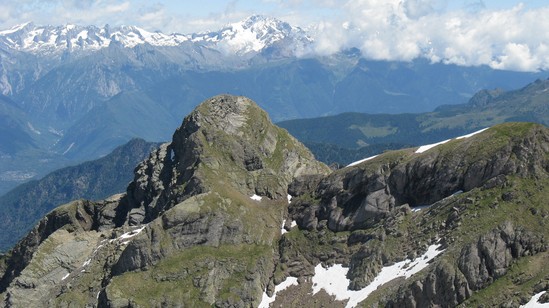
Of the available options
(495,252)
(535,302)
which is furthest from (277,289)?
(535,302)

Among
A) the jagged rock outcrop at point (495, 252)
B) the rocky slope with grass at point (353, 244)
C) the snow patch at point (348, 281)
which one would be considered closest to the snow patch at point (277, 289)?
the rocky slope with grass at point (353, 244)

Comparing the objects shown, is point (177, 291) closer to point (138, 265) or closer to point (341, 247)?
point (138, 265)

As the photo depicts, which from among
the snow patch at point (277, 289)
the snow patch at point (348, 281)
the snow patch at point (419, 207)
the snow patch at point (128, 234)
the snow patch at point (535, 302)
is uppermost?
the snow patch at point (535, 302)

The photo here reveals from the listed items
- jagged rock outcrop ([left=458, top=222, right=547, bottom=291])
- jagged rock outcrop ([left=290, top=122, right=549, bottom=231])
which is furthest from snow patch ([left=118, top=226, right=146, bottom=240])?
jagged rock outcrop ([left=458, top=222, right=547, bottom=291])

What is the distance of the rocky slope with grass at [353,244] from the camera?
458 ft

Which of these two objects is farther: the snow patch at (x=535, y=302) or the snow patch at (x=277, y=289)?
the snow patch at (x=277, y=289)

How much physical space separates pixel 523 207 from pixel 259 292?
63.8 metres

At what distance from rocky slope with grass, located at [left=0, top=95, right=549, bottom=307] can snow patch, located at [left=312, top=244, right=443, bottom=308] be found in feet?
1.05

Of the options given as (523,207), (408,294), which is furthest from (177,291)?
(523,207)

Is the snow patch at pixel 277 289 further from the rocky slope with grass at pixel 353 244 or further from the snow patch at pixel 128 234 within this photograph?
the snow patch at pixel 128 234

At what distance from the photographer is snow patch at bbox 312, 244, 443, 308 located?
15225cm

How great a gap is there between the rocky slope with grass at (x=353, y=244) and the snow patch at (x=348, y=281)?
0.32 meters

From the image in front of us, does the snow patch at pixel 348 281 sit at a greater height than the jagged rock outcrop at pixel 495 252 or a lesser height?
lesser

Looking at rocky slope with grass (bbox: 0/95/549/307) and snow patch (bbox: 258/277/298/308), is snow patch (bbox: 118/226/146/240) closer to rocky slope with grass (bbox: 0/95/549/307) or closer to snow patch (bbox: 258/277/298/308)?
rocky slope with grass (bbox: 0/95/549/307)
